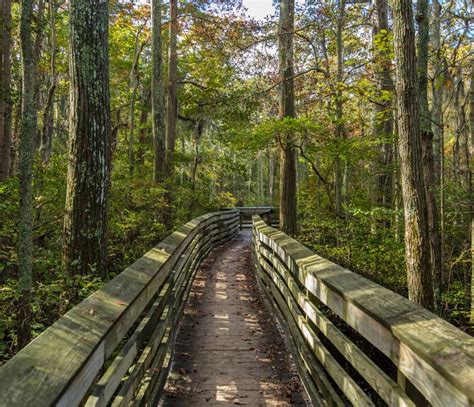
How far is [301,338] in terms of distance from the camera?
4.05 meters

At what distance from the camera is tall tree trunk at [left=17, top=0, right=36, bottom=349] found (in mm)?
4406

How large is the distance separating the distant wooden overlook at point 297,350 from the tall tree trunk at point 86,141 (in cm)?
111

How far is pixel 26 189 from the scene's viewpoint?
4730mm

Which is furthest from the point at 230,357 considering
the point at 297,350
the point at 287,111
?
the point at 287,111

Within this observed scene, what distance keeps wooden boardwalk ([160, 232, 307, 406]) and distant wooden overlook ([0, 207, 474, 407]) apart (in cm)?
6

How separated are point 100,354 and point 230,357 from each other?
9.40 ft

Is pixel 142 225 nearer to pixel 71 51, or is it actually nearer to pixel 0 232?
pixel 0 232

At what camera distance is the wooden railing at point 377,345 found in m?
1.50

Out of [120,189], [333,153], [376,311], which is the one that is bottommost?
[376,311]

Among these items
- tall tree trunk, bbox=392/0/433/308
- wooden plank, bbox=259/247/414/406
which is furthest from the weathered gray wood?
tall tree trunk, bbox=392/0/433/308

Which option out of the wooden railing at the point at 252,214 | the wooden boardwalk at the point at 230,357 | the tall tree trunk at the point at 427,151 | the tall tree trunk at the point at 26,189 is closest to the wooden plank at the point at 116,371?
the wooden boardwalk at the point at 230,357

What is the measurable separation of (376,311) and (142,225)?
8709 millimetres

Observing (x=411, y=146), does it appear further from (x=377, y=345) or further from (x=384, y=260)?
(x=384, y=260)

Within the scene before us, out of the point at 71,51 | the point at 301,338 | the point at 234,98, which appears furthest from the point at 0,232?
the point at 234,98
